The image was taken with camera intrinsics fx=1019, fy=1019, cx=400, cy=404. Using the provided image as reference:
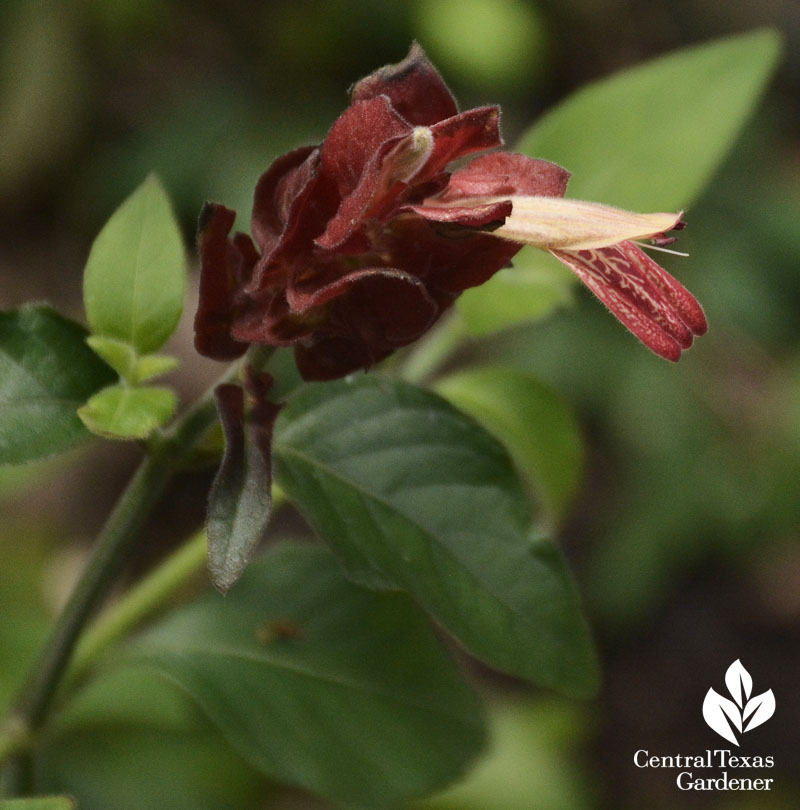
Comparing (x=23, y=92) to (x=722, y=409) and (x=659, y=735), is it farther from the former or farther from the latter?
(x=659, y=735)

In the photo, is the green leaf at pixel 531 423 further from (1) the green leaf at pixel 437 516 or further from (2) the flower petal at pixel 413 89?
(2) the flower petal at pixel 413 89

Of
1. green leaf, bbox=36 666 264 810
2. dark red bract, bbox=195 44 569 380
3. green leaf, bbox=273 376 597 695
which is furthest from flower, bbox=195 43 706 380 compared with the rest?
green leaf, bbox=36 666 264 810

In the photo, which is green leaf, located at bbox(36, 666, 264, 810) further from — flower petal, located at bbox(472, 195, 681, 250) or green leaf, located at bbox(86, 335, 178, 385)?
flower petal, located at bbox(472, 195, 681, 250)

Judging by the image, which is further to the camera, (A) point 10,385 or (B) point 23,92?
(B) point 23,92

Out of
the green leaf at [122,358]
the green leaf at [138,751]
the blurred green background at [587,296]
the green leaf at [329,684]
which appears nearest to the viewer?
the green leaf at [122,358]

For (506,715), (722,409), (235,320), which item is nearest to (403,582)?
(235,320)

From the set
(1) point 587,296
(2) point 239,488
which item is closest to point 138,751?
(2) point 239,488

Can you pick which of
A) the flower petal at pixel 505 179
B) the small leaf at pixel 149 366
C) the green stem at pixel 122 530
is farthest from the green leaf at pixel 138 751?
the flower petal at pixel 505 179
